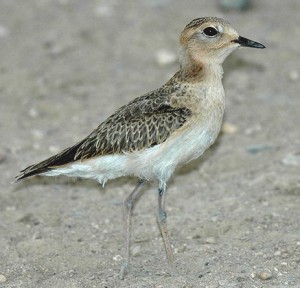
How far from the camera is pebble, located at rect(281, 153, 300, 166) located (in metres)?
7.16

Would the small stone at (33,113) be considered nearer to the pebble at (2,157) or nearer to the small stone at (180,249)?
the pebble at (2,157)

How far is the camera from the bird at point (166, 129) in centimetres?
573

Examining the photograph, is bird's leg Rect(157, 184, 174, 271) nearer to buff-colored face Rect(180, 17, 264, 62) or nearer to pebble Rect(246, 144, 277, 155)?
buff-colored face Rect(180, 17, 264, 62)

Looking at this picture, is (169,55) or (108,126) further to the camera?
(169,55)

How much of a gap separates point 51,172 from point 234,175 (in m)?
1.93

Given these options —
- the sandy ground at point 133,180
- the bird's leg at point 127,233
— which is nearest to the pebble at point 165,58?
the sandy ground at point 133,180

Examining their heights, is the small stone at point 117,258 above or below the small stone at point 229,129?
below

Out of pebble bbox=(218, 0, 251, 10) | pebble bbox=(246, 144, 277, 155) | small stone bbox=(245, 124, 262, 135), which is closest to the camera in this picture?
pebble bbox=(246, 144, 277, 155)

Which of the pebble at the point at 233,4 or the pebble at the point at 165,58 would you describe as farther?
the pebble at the point at 233,4

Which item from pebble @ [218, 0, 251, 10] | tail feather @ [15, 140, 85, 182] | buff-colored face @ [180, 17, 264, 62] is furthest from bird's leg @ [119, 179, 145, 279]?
pebble @ [218, 0, 251, 10]

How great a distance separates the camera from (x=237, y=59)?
9.46 m

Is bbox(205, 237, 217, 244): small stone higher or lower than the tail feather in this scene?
lower

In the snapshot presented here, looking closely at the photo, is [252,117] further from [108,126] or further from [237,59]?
A: [108,126]

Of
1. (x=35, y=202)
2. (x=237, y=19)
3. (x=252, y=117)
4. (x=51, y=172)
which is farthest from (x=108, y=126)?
(x=237, y=19)
